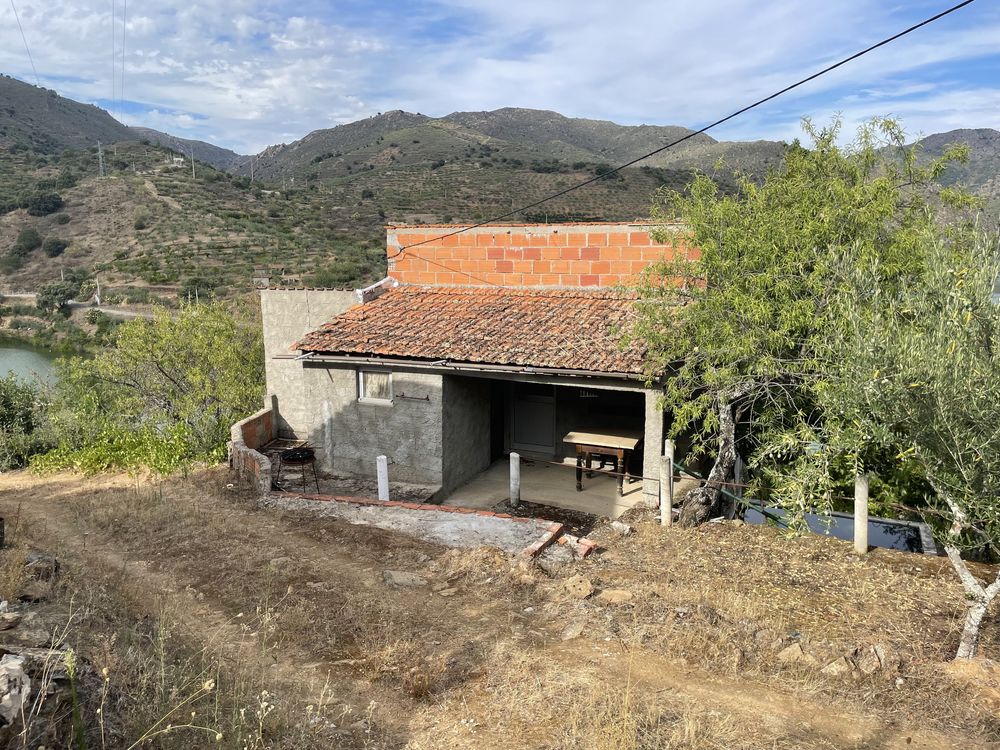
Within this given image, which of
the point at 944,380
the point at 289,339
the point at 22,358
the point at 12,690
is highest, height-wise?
the point at 944,380

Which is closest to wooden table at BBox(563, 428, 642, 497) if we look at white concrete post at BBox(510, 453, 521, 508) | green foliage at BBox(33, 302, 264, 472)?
white concrete post at BBox(510, 453, 521, 508)

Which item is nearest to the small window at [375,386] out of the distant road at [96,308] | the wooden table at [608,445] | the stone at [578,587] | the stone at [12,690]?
the wooden table at [608,445]

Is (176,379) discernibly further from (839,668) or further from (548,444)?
(839,668)

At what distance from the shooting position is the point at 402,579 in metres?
7.88

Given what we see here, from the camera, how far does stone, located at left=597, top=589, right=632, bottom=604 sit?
7.08 meters

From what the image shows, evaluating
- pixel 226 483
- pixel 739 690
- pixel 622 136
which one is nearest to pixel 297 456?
pixel 226 483

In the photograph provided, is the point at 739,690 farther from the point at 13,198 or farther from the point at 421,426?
the point at 13,198

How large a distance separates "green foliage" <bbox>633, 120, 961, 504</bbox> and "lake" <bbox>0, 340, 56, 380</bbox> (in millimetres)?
41603

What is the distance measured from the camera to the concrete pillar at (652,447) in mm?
10914

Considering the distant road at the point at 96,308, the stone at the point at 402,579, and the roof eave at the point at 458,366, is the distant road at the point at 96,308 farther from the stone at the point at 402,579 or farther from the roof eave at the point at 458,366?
the stone at the point at 402,579

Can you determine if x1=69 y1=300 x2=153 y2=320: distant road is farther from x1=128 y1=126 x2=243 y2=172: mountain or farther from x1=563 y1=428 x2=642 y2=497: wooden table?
x1=128 y1=126 x2=243 y2=172: mountain

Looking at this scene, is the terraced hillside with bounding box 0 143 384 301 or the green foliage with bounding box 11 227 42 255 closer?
the terraced hillside with bounding box 0 143 384 301

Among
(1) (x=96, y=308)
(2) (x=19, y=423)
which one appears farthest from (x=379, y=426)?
(1) (x=96, y=308)

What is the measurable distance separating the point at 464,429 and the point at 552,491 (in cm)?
204
